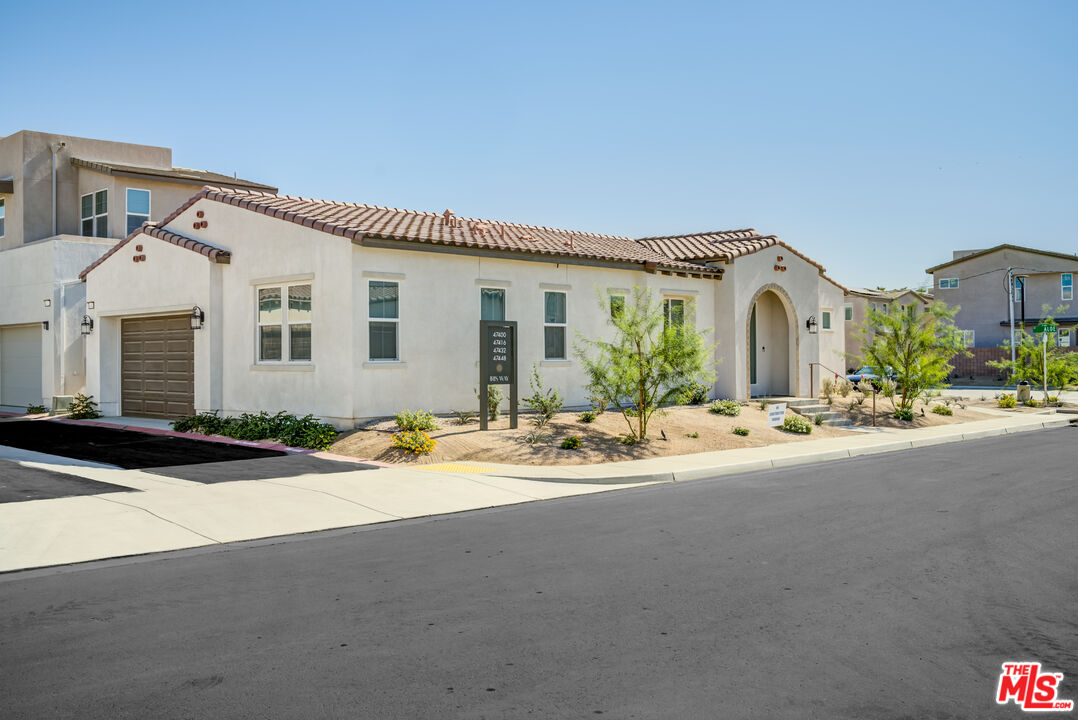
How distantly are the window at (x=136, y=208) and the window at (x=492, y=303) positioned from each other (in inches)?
521

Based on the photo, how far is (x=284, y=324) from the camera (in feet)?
59.7

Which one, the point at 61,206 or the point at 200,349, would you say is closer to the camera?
the point at 200,349

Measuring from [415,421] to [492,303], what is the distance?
13.3 feet

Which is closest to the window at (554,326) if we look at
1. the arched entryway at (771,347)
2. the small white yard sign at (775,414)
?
the small white yard sign at (775,414)

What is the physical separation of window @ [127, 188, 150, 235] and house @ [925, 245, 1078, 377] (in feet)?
143

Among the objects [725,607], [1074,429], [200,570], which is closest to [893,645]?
[725,607]

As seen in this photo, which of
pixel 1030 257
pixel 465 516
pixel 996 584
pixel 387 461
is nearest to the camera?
pixel 996 584

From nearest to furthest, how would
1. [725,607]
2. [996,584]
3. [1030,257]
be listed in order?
1. [725,607]
2. [996,584]
3. [1030,257]

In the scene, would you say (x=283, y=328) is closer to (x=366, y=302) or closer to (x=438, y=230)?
(x=366, y=302)

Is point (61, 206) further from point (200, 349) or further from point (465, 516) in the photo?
point (465, 516)

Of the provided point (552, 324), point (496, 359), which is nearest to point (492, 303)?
point (552, 324)

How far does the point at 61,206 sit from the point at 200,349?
35.3ft

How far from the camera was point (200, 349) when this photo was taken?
64.8 ft

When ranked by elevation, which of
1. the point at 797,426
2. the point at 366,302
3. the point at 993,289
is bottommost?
the point at 797,426
